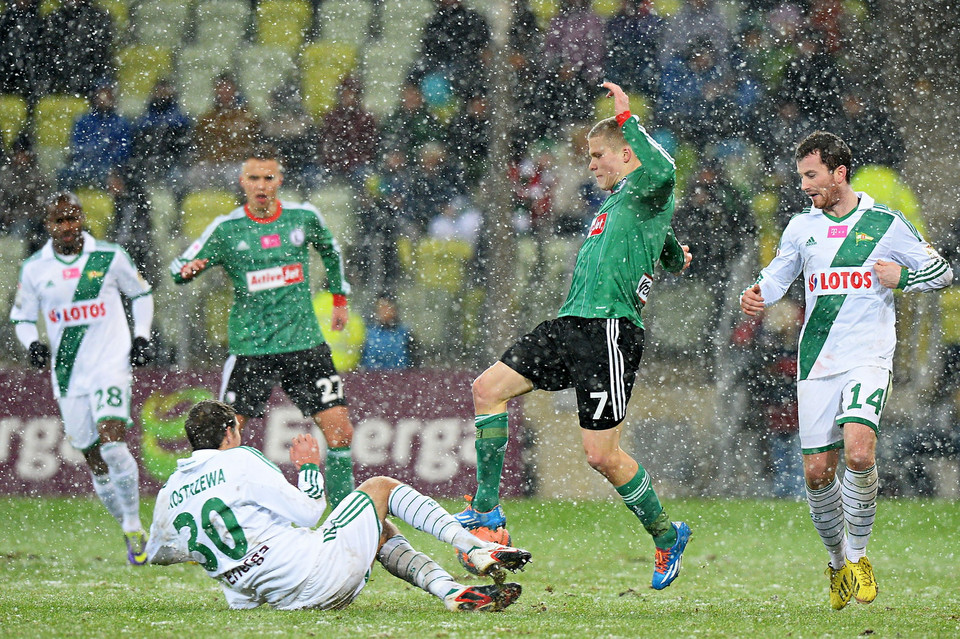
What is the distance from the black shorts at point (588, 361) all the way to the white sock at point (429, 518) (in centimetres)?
75

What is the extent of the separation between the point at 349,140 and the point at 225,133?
1.19 metres

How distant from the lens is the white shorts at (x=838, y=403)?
5.25 m

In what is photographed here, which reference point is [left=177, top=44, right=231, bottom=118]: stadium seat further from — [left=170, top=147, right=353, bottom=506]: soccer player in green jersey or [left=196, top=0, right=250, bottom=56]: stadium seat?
[left=170, top=147, right=353, bottom=506]: soccer player in green jersey

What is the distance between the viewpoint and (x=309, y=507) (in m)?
4.61

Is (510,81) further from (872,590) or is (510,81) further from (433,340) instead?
(872,590)

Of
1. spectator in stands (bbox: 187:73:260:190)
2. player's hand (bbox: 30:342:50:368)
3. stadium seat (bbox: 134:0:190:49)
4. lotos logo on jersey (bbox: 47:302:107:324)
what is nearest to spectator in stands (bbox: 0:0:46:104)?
stadium seat (bbox: 134:0:190:49)

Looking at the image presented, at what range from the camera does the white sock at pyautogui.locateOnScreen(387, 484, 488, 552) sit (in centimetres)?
471

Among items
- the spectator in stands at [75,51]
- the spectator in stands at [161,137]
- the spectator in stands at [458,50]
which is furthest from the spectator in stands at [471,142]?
the spectator in stands at [75,51]

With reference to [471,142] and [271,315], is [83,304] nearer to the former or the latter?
[271,315]

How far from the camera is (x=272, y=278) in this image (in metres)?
7.51

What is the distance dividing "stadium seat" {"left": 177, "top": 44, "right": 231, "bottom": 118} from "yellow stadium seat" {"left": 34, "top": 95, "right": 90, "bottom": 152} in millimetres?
1006

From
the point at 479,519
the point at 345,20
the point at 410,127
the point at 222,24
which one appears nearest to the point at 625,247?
the point at 479,519

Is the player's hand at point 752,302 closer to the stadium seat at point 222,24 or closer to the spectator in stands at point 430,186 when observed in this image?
the spectator in stands at point 430,186

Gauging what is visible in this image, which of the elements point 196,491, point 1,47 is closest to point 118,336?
point 196,491
